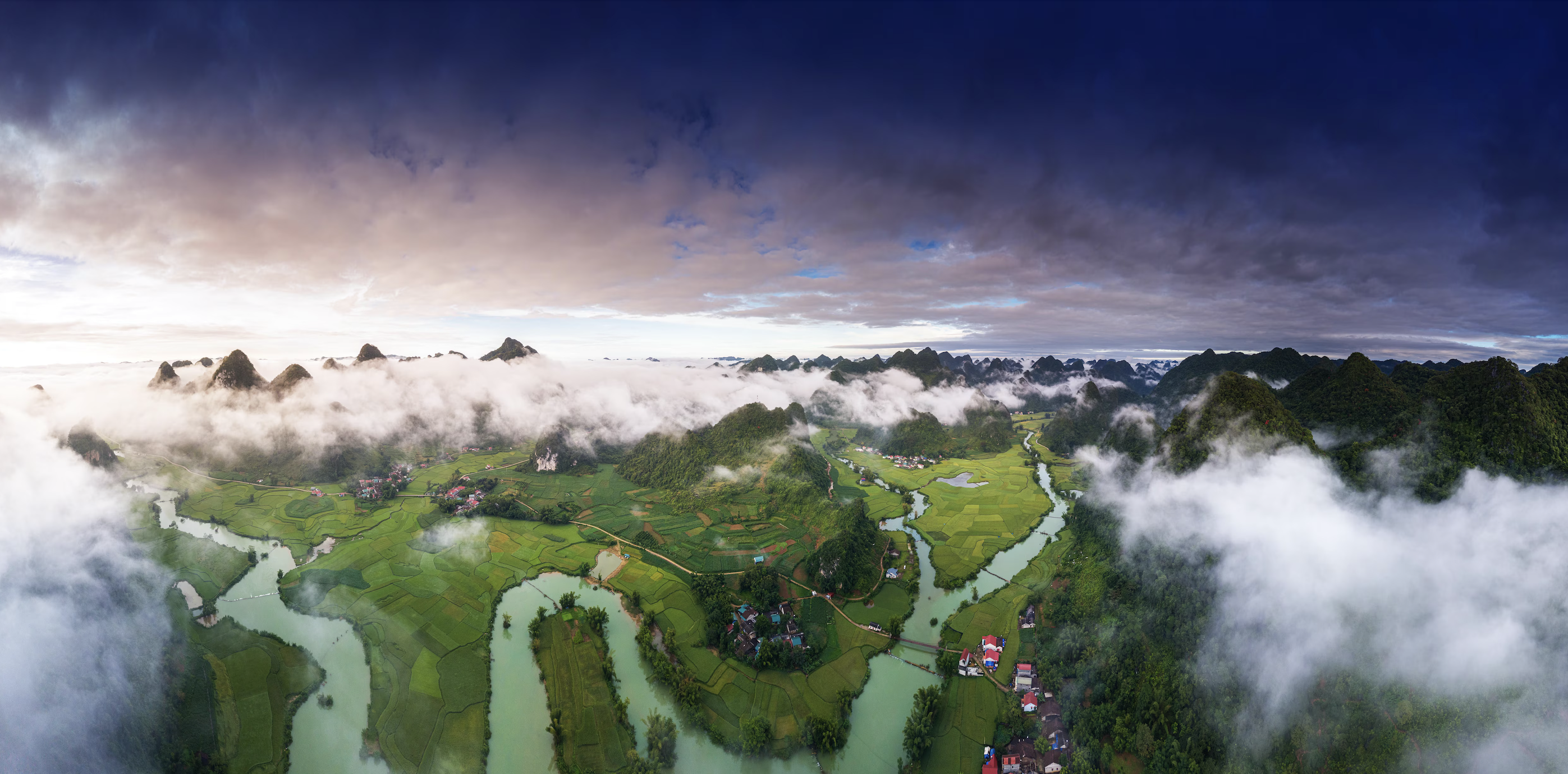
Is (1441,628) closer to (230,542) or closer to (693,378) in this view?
(230,542)

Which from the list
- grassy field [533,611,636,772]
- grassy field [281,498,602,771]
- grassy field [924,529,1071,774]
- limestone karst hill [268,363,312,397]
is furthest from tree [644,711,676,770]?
limestone karst hill [268,363,312,397]

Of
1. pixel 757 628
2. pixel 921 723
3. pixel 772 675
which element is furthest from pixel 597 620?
pixel 921 723

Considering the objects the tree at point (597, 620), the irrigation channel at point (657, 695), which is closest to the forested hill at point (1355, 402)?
the irrigation channel at point (657, 695)

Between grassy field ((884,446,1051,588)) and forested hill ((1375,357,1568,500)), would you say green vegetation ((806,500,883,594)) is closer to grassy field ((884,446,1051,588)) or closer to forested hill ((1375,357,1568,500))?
grassy field ((884,446,1051,588))

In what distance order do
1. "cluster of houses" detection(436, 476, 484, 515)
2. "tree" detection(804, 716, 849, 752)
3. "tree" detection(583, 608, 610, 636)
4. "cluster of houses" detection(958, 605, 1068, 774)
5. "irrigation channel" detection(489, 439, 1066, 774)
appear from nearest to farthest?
1. "cluster of houses" detection(958, 605, 1068, 774)
2. "irrigation channel" detection(489, 439, 1066, 774)
3. "tree" detection(804, 716, 849, 752)
4. "tree" detection(583, 608, 610, 636)
5. "cluster of houses" detection(436, 476, 484, 515)

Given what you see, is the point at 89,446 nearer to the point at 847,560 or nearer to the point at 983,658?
the point at 847,560

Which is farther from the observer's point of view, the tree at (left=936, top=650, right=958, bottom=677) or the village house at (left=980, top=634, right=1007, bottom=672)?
the village house at (left=980, top=634, right=1007, bottom=672)

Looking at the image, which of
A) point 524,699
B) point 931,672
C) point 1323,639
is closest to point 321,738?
point 524,699
